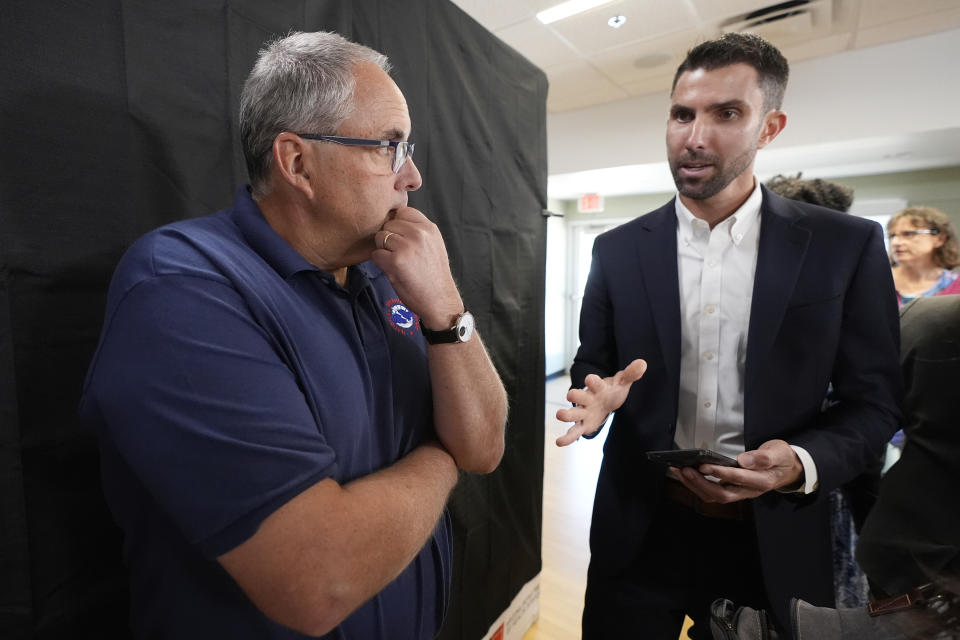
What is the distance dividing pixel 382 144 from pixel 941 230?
11.9ft

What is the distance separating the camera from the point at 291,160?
78 centimetres

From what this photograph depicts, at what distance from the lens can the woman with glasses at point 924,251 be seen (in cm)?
285

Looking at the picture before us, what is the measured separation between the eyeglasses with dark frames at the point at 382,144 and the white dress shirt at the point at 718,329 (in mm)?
869

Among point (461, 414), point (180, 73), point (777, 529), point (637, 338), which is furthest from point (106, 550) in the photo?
point (777, 529)

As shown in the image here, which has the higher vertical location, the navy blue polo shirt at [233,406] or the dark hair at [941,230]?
the dark hair at [941,230]

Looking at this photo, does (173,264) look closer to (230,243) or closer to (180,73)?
(230,243)

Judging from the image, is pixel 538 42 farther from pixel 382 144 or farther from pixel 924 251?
pixel 382 144

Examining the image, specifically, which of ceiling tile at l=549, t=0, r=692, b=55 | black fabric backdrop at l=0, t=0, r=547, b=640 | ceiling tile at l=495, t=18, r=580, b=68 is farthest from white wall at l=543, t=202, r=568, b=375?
black fabric backdrop at l=0, t=0, r=547, b=640

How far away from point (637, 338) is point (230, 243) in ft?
3.41

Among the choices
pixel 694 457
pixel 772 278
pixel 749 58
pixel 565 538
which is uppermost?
pixel 749 58

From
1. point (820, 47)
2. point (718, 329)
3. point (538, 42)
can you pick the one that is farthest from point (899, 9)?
point (718, 329)

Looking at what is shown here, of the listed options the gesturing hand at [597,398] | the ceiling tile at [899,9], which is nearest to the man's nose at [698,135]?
the gesturing hand at [597,398]

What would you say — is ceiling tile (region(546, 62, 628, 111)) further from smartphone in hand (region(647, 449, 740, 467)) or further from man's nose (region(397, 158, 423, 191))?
smartphone in hand (region(647, 449, 740, 467))

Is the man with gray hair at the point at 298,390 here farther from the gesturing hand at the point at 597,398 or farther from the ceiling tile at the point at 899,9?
the ceiling tile at the point at 899,9
